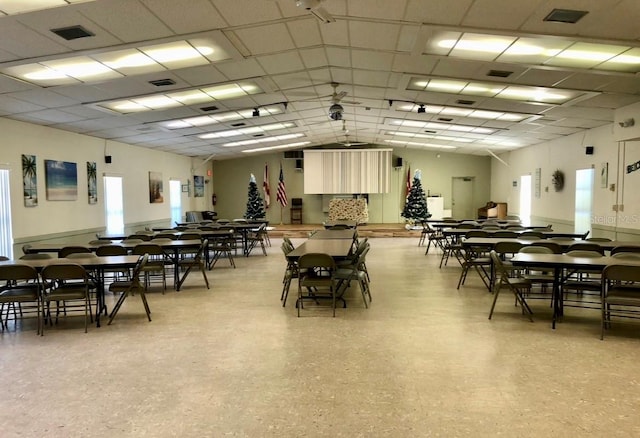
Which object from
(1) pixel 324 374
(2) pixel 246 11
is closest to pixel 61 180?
(2) pixel 246 11

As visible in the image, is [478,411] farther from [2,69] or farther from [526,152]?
[526,152]

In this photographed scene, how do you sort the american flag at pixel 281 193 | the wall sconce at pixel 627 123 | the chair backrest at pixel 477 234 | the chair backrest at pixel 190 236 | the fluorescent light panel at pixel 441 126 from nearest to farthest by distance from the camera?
the wall sconce at pixel 627 123 → the chair backrest at pixel 477 234 → the chair backrest at pixel 190 236 → the fluorescent light panel at pixel 441 126 → the american flag at pixel 281 193

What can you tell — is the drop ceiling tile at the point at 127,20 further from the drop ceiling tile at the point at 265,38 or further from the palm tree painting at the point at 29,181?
the palm tree painting at the point at 29,181

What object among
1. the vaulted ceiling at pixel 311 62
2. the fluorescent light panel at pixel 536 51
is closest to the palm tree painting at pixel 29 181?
the vaulted ceiling at pixel 311 62

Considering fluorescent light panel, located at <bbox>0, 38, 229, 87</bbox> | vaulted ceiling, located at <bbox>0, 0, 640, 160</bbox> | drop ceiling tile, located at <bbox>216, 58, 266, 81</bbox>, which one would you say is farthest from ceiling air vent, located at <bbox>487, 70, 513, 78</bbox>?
fluorescent light panel, located at <bbox>0, 38, 229, 87</bbox>

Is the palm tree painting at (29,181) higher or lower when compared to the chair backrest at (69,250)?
higher

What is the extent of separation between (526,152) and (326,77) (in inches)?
340

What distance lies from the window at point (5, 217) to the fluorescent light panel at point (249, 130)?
5.61 m

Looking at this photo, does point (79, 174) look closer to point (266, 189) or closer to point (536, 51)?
point (536, 51)

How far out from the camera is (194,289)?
23.9 feet

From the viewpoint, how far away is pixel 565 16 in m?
4.39

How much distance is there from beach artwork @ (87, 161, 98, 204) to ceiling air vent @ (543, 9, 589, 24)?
965 cm

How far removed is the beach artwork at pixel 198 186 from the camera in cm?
1722

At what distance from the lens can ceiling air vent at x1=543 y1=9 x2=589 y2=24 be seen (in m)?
4.28
